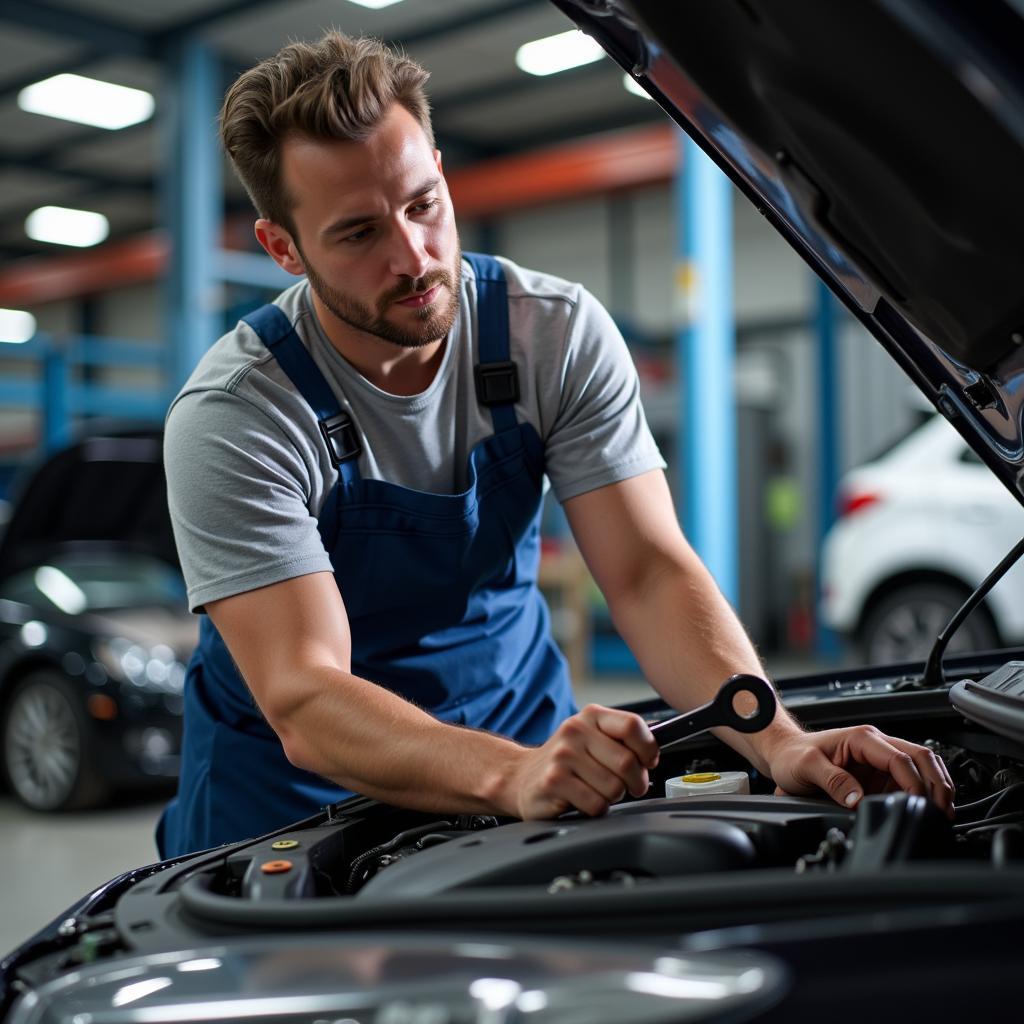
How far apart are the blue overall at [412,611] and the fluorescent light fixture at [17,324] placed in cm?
1560

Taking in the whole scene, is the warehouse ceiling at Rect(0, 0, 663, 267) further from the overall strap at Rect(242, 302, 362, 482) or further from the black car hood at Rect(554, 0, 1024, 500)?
the black car hood at Rect(554, 0, 1024, 500)

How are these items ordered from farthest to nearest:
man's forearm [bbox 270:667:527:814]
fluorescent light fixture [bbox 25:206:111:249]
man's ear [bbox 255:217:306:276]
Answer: fluorescent light fixture [bbox 25:206:111:249] → man's ear [bbox 255:217:306:276] → man's forearm [bbox 270:667:527:814]

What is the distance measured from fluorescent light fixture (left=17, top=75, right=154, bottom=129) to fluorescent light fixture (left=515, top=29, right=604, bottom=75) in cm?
279

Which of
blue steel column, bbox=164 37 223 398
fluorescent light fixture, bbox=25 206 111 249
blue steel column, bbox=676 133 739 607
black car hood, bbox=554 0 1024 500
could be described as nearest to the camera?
black car hood, bbox=554 0 1024 500

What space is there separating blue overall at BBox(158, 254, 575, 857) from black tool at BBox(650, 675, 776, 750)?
509 millimetres

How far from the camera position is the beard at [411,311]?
1.43 m

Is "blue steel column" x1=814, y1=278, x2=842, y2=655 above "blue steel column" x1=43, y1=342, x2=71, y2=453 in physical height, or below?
below

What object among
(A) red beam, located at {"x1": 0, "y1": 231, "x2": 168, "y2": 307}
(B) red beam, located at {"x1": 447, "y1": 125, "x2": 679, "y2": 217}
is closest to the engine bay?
(B) red beam, located at {"x1": 447, "y1": 125, "x2": 679, "y2": 217}

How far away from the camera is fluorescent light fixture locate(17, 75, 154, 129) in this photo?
342 inches

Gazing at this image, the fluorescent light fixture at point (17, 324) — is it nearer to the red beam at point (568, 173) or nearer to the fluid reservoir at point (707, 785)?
the red beam at point (568, 173)

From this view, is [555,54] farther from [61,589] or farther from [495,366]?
[495,366]

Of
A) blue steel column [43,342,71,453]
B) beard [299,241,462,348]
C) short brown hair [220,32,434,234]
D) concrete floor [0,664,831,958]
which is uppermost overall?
blue steel column [43,342,71,453]

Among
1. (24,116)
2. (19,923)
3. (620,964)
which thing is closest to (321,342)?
(620,964)

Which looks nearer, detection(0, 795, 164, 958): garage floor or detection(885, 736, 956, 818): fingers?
detection(885, 736, 956, 818): fingers
